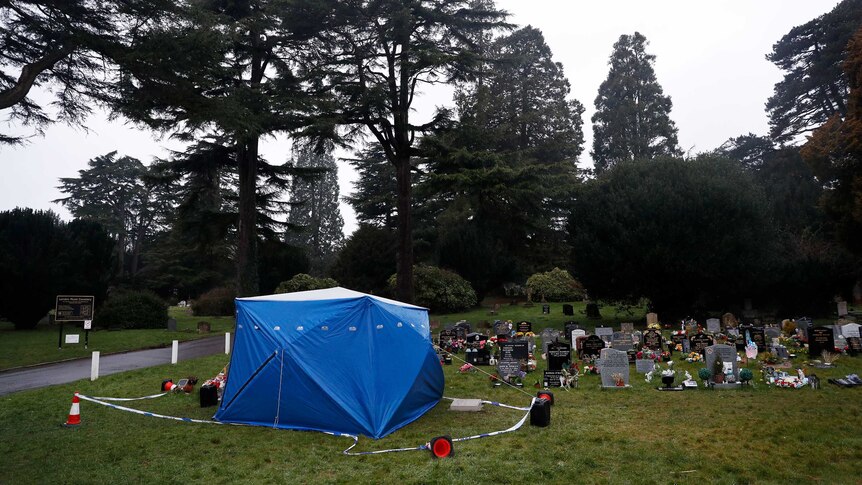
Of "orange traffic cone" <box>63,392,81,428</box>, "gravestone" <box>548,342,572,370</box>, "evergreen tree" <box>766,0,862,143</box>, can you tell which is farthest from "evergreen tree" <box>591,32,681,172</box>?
"orange traffic cone" <box>63,392,81,428</box>

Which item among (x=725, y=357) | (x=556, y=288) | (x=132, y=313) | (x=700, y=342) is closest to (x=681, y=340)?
(x=700, y=342)

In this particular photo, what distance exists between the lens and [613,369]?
12016 mm

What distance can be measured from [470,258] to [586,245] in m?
13.1

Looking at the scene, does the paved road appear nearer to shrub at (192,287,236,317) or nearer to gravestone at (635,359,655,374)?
gravestone at (635,359,655,374)

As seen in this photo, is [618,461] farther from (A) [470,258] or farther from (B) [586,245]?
(A) [470,258]

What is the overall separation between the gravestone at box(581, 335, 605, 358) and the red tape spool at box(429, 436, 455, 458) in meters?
9.20

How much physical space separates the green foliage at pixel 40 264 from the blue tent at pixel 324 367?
22414mm

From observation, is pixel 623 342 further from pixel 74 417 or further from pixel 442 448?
pixel 74 417

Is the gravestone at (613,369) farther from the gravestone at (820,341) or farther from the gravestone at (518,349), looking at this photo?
the gravestone at (820,341)

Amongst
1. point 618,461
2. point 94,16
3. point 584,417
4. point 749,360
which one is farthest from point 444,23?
point 618,461

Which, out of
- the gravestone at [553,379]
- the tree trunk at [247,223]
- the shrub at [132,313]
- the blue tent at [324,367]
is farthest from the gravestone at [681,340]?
the shrub at [132,313]

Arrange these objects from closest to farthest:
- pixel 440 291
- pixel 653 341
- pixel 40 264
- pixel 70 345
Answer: pixel 653 341 < pixel 70 345 < pixel 40 264 < pixel 440 291

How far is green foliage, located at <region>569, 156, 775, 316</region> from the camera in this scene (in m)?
22.7

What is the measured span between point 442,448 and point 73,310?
1918 centimetres
